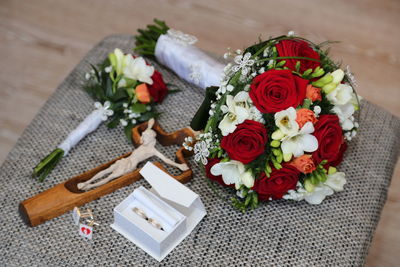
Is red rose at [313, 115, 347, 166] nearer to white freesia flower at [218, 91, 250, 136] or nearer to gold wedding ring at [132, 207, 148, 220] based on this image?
white freesia flower at [218, 91, 250, 136]

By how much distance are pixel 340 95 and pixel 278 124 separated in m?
0.18

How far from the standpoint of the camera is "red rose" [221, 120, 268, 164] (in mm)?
1094

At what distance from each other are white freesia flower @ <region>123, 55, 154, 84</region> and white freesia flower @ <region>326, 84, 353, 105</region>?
0.46 metres

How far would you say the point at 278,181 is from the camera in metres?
1.14

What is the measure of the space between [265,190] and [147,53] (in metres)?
0.58

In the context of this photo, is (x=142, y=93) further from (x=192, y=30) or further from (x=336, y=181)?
(x=192, y=30)

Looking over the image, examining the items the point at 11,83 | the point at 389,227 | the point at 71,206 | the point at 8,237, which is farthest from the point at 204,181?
the point at 11,83

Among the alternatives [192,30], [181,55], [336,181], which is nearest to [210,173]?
[336,181]

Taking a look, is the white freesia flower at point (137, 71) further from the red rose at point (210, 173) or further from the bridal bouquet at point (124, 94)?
the red rose at point (210, 173)

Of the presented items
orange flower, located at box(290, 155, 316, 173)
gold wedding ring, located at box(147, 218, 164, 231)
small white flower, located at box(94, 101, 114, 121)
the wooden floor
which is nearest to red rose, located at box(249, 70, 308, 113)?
orange flower, located at box(290, 155, 316, 173)

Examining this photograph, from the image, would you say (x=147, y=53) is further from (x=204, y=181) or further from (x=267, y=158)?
(x=267, y=158)

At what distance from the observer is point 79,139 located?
4.41 feet

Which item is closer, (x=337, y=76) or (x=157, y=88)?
(x=337, y=76)

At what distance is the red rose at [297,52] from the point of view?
46.1 inches
